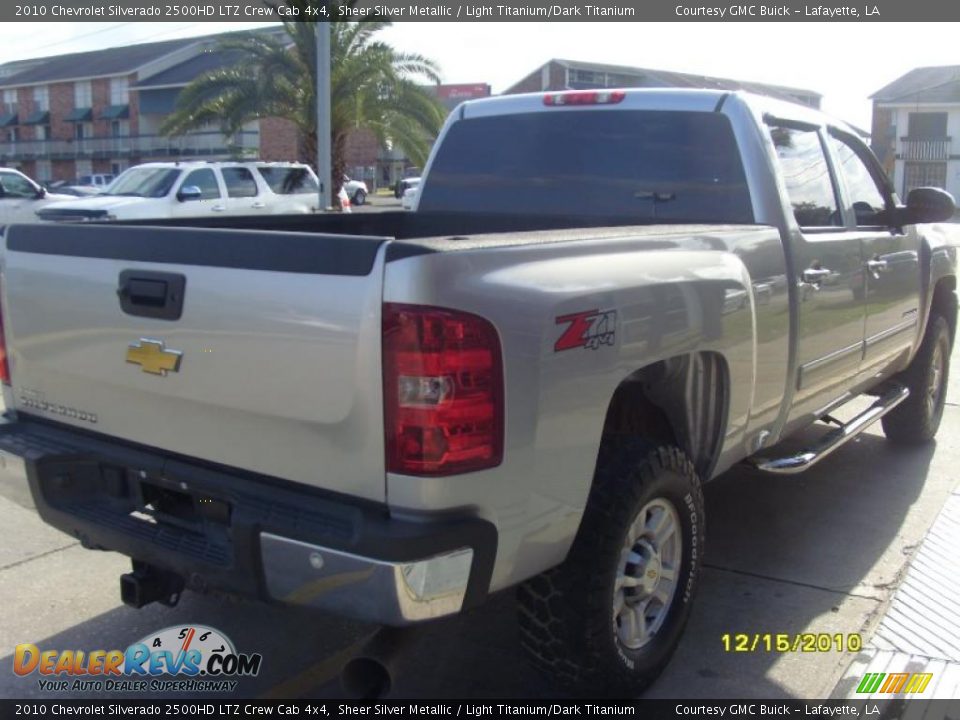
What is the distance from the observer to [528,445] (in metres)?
2.62

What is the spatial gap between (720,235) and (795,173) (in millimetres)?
1126

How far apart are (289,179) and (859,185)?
1573 centimetres

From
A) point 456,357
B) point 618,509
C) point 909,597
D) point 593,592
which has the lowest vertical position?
point 909,597

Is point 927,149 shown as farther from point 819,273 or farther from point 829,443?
point 819,273

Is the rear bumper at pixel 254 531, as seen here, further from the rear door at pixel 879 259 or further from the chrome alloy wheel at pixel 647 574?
the rear door at pixel 879 259

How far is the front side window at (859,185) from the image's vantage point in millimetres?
5092

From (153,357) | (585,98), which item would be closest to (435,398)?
(153,357)

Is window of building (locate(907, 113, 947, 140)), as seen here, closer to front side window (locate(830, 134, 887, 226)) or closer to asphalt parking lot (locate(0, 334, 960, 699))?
front side window (locate(830, 134, 887, 226))

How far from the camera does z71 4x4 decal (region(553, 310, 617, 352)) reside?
2.69 m

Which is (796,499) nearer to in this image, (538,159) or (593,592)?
(538,159)

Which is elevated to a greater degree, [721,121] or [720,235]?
[721,121]

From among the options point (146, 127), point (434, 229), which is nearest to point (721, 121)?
point (434, 229)

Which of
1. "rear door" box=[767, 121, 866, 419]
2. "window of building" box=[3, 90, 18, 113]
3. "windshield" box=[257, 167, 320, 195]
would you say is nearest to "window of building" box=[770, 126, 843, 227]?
"rear door" box=[767, 121, 866, 419]

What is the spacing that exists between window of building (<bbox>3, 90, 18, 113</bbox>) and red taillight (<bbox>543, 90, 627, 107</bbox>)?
2623 inches
